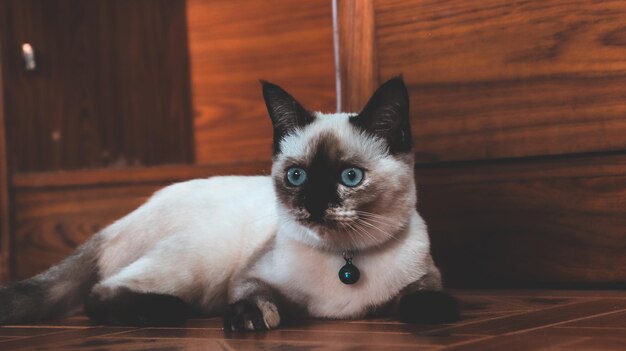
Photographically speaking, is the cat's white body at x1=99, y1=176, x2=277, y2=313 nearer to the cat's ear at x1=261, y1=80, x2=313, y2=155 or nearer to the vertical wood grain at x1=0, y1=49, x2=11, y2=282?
the cat's ear at x1=261, y1=80, x2=313, y2=155

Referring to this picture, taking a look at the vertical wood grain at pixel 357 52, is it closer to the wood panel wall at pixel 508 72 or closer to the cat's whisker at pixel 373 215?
the wood panel wall at pixel 508 72

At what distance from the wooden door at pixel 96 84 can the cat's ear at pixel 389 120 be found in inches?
64.5

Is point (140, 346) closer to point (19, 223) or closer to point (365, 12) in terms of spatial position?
point (365, 12)

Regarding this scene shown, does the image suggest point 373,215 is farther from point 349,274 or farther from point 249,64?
point 249,64

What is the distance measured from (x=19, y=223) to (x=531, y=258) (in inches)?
69.0

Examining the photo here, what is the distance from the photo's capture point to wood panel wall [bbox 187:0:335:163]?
312cm

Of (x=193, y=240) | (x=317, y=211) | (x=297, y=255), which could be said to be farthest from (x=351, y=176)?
(x=193, y=240)

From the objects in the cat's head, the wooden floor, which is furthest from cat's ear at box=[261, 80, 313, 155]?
the wooden floor

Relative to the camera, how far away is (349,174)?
5.03 feet

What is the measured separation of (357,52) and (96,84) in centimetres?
131

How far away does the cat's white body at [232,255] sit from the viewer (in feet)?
5.24

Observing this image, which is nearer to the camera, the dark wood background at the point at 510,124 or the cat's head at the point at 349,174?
the cat's head at the point at 349,174

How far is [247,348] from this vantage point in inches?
50.7

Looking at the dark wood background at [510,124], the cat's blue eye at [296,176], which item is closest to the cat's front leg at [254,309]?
the cat's blue eye at [296,176]
